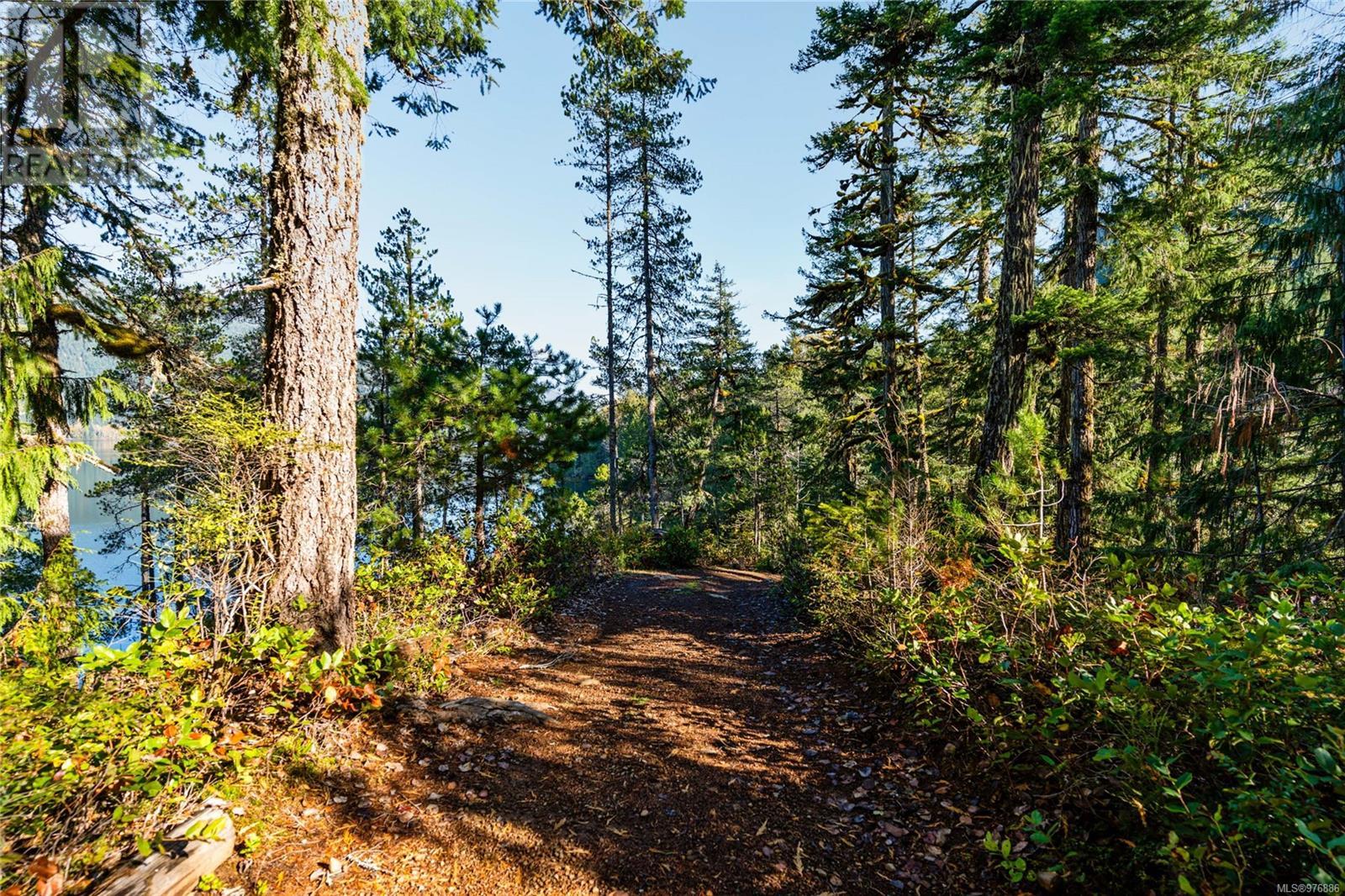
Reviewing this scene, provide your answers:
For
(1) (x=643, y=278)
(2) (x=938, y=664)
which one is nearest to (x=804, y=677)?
(2) (x=938, y=664)

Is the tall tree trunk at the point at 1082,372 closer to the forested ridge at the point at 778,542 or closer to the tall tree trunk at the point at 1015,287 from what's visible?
the forested ridge at the point at 778,542

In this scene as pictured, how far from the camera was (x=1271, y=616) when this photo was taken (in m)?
2.58

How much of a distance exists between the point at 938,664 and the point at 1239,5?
8.06 m

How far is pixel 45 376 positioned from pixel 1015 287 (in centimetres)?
1222

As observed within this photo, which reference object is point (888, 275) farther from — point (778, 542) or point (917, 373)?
point (778, 542)

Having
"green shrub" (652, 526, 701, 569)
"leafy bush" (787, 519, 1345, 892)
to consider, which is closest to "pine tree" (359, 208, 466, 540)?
"leafy bush" (787, 519, 1345, 892)

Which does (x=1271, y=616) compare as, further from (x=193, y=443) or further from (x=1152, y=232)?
(x=1152, y=232)

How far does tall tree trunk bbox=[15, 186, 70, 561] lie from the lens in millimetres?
5668

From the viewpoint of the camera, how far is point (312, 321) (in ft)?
14.0

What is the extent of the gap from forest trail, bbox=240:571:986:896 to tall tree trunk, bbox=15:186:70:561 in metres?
5.61

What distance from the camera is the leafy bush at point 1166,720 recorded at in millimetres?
1956

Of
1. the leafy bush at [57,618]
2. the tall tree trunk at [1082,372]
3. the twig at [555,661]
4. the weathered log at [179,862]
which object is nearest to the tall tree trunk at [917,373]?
the tall tree trunk at [1082,372]

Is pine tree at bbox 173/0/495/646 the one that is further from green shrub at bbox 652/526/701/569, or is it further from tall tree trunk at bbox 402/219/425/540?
green shrub at bbox 652/526/701/569

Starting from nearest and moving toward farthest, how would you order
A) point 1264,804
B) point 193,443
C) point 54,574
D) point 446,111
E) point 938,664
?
point 1264,804 → point 54,574 → point 193,443 → point 938,664 → point 446,111
